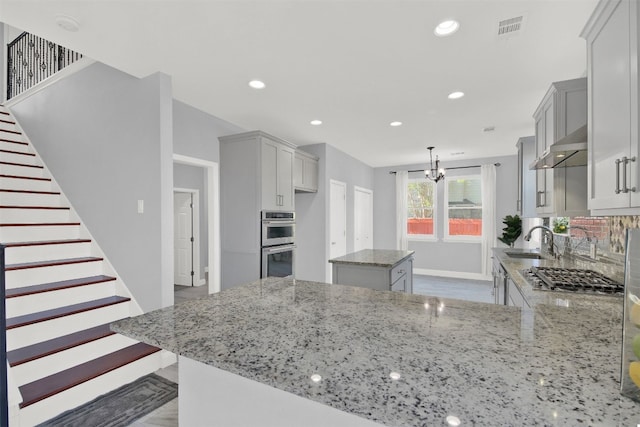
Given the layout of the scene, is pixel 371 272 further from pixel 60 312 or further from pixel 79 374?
pixel 60 312

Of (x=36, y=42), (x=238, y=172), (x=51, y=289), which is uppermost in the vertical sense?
(x=36, y=42)

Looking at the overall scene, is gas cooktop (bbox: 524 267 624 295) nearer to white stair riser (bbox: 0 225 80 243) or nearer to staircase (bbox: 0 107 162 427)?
staircase (bbox: 0 107 162 427)

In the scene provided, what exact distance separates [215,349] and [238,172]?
3178mm

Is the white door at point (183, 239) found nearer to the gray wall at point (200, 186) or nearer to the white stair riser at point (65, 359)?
the gray wall at point (200, 186)

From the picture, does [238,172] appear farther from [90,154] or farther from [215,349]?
[215,349]

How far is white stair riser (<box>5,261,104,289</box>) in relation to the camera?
263 centimetres

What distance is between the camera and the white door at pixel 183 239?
580cm

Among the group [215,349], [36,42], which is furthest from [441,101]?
[36,42]

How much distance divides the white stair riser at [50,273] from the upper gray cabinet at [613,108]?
4.15m

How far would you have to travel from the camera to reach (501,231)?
6434 millimetres

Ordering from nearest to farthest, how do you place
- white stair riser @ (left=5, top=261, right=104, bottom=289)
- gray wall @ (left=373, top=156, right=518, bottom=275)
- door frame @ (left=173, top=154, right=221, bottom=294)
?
1. white stair riser @ (left=5, top=261, right=104, bottom=289)
2. door frame @ (left=173, top=154, right=221, bottom=294)
3. gray wall @ (left=373, top=156, right=518, bottom=275)

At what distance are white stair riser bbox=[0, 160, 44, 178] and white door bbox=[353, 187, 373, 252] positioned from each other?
507cm

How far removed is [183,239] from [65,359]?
3659 millimetres

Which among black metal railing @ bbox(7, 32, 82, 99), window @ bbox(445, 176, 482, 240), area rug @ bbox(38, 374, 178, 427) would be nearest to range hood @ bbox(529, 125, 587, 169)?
area rug @ bbox(38, 374, 178, 427)
